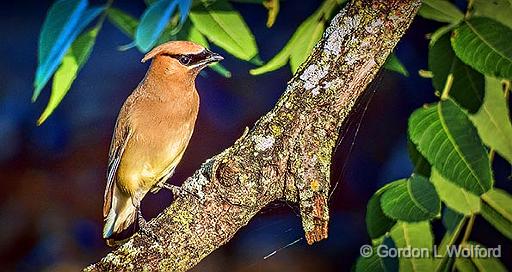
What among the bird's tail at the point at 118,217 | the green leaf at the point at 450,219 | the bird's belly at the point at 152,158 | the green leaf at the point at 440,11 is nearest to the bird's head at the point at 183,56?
the bird's belly at the point at 152,158

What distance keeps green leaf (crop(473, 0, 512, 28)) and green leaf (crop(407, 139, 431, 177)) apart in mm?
245

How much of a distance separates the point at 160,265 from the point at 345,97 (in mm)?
422


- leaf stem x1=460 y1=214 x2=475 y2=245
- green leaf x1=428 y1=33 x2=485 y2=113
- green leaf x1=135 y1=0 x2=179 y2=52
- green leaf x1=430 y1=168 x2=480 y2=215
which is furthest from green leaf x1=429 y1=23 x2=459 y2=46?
green leaf x1=135 y1=0 x2=179 y2=52

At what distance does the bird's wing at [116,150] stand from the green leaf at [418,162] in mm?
484

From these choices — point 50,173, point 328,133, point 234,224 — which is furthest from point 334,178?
point 50,173

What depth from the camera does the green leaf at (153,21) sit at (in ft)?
3.14

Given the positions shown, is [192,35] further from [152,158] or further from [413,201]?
[413,201]

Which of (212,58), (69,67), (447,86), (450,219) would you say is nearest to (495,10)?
(447,86)

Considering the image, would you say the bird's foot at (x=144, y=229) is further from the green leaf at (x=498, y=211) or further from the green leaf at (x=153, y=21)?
the green leaf at (x=498, y=211)

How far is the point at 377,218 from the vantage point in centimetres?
109

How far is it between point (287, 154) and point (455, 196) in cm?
29

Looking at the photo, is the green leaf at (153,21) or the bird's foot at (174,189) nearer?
the green leaf at (153,21)

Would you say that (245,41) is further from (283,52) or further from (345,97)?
(345,97)

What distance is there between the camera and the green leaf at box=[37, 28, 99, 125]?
1051 millimetres
